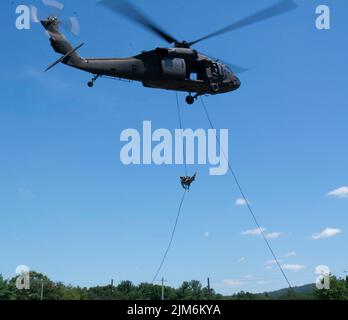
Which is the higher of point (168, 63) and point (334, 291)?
point (168, 63)

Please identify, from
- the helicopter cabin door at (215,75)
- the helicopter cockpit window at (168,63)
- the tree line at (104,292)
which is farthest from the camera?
the tree line at (104,292)

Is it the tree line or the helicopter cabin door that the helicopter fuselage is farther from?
the tree line

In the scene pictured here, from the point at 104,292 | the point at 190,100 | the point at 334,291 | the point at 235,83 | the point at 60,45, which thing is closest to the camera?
the point at 60,45

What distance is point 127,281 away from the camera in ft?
572

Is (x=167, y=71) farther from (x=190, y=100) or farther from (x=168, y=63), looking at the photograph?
(x=190, y=100)

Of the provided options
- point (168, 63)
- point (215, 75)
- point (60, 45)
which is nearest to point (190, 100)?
point (215, 75)

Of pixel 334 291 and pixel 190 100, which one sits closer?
pixel 190 100

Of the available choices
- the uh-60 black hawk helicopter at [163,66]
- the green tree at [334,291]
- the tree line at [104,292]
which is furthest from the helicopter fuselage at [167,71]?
the tree line at [104,292]

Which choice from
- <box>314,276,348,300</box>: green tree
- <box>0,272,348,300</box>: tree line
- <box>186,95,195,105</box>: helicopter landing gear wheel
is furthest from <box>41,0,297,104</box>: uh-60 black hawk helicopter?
<box>0,272,348,300</box>: tree line

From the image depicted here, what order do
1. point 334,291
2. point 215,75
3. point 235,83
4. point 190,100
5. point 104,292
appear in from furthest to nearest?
point 104,292 → point 334,291 → point 235,83 → point 215,75 → point 190,100

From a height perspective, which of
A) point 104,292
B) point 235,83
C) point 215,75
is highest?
point 235,83

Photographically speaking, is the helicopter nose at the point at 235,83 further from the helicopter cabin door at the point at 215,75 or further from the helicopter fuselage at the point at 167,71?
the helicopter cabin door at the point at 215,75
